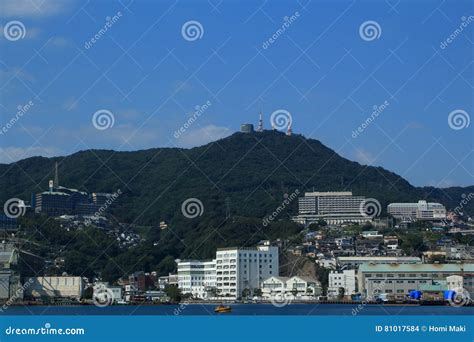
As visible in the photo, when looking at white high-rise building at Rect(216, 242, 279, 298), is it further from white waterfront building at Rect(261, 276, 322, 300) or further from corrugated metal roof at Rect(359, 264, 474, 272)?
corrugated metal roof at Rect(359, 264, 474, 272)

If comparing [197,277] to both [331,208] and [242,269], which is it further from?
[331,208]

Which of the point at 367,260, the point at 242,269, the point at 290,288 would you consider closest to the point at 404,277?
the point at 290,288

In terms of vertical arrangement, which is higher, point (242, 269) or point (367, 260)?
point (367, 260)

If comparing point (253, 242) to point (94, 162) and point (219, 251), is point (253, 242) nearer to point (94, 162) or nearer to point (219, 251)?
point (219, 251)

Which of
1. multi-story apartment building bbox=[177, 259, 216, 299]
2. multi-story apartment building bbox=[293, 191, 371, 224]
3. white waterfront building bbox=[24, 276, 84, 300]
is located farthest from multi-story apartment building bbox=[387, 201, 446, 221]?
white waterfront building bbox=[24, 276, 84, 300]

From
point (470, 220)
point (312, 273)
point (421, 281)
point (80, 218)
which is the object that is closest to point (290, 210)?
point (470, 220)
